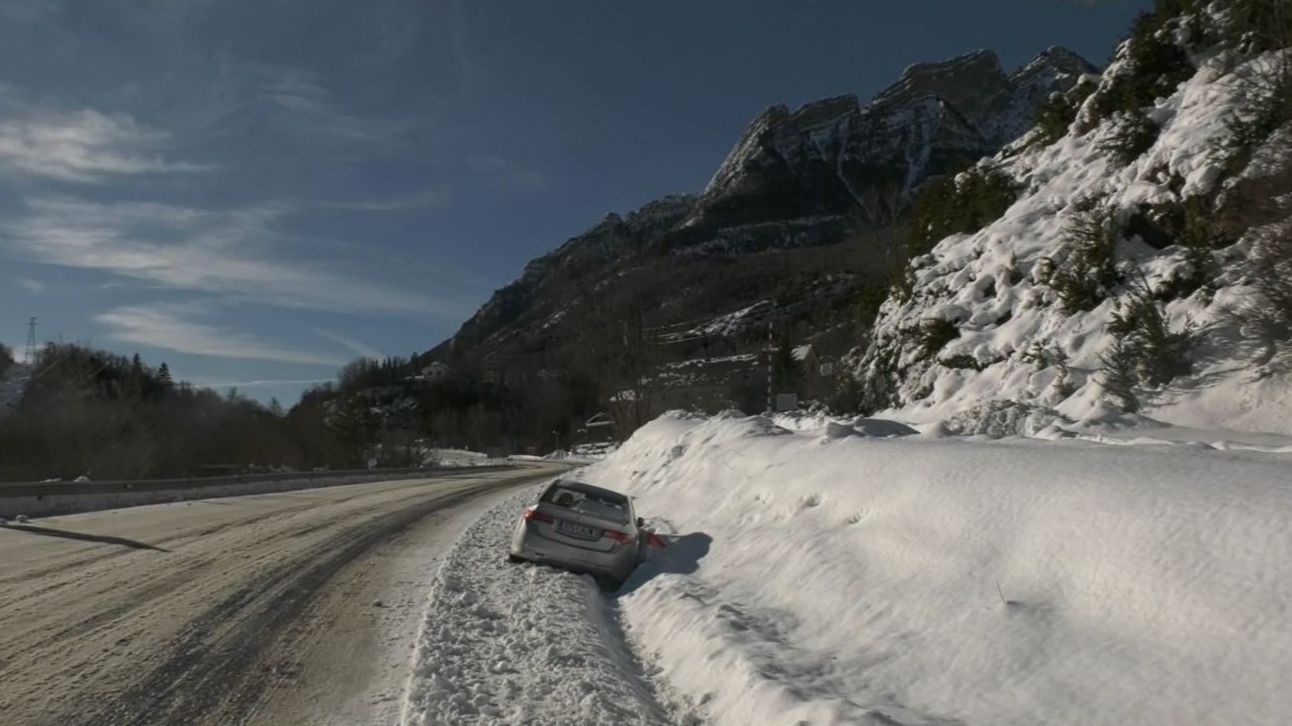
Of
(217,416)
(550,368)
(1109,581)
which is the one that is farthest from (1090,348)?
(550,368)

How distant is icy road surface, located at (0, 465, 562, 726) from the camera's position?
17.8ft

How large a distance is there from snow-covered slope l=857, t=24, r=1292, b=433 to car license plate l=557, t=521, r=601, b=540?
7.63m

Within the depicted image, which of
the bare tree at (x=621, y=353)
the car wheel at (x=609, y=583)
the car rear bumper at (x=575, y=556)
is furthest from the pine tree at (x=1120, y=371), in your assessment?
the bare tree at (x=621, y=353)

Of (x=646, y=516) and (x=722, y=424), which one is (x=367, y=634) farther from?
(x=722, y=424)

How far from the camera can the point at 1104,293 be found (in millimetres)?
15281

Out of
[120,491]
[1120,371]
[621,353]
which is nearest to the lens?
[1120,371]

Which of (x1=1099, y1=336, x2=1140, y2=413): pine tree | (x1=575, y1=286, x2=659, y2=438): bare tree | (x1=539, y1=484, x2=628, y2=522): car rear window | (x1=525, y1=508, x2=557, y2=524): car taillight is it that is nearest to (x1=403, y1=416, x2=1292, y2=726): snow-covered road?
(x1=525, y1=508, x2=557, y2=524): car taillight

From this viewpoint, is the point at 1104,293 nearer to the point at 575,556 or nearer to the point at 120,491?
the point at 575,556

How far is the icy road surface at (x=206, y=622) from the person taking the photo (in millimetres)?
5414

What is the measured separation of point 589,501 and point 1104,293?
1042 cm

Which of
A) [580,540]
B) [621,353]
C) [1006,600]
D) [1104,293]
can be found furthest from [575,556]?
[621,353]

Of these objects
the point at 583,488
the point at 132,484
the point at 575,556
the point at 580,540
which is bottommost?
the point at 575,556

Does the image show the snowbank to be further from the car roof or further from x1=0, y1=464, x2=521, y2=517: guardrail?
x1=0, y1=464, x2=521, y2=517: guardrail

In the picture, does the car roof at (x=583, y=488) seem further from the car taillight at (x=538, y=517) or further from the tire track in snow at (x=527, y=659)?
the tire track in snow at (x=527, y=659)
